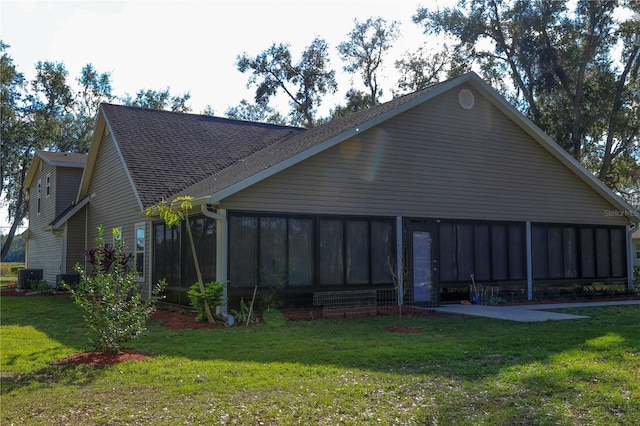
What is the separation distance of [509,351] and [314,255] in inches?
226

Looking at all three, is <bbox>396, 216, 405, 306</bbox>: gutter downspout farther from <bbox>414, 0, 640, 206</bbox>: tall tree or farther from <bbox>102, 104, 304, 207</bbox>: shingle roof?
<bbox>414, 0, 640, 206</bbox>: tall tree

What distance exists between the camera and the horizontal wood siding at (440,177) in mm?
12780

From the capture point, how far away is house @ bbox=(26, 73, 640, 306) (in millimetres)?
12281

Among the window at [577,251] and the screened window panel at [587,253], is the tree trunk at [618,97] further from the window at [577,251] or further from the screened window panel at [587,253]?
the screened window panel at [587,253]

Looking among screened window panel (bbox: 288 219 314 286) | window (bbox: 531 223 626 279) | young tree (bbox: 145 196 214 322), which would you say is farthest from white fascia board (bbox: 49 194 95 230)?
window (bbox: 531 223 626 279)

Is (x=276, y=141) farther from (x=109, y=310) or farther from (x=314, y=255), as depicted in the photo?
(x=109, y=310)

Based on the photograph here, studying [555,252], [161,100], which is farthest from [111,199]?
[161,100]

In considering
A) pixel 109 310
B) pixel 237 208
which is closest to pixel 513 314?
pixel 237 208

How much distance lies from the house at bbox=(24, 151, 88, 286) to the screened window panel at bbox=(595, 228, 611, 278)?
16456 mm

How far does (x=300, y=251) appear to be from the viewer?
12.7m

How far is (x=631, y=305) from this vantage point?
14.7 meters

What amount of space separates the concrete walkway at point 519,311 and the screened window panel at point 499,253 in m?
1.24

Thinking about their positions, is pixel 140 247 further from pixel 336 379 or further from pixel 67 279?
pixel 336 379

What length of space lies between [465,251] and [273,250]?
5416 mm
